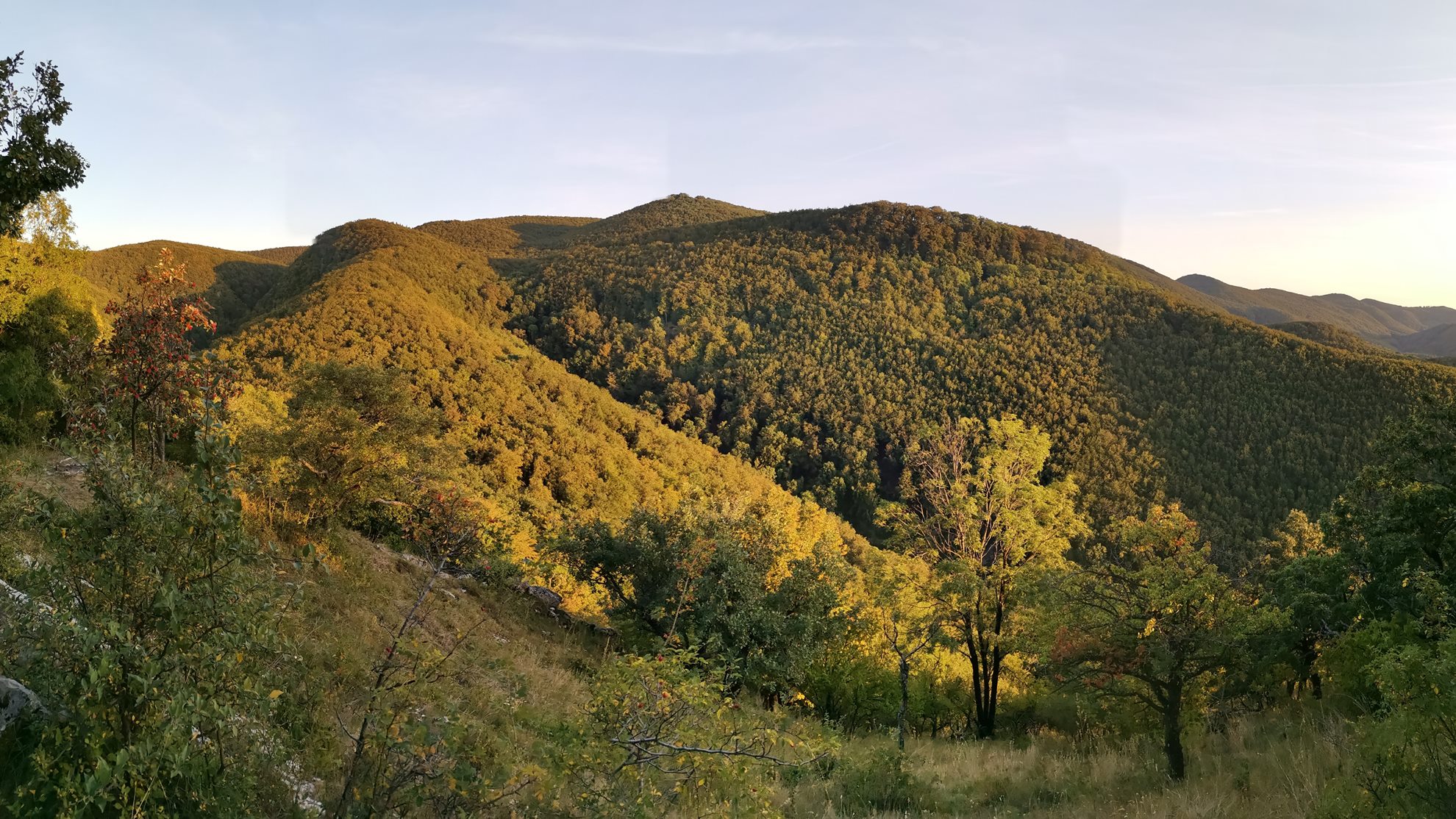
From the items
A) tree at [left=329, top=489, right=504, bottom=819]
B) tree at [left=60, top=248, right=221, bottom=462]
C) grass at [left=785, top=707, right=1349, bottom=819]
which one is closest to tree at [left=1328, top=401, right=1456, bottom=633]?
grass at [left=785, top=707, right=1349, bottom=819]

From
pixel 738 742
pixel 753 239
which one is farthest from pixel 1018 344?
pixel 738 742

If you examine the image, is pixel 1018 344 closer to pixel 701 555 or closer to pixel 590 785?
pixel 701 555

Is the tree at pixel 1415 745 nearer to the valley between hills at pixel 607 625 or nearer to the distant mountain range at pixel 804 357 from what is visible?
the valley between hills at pixel 607 625

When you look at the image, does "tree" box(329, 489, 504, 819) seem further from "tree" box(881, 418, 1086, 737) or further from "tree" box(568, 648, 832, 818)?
"tree" box(881, 418, 1086, 737)

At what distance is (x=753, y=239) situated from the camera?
514 feet

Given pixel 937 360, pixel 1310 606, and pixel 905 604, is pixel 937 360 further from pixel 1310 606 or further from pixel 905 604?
pixel 1310 606

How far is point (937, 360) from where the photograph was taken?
106 m

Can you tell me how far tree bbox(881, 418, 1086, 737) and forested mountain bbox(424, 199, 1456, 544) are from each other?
1996 inches

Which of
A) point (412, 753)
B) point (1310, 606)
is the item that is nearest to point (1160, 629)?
point (1310, 606)

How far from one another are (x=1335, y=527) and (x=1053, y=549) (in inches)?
211

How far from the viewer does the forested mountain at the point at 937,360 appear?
228 feet

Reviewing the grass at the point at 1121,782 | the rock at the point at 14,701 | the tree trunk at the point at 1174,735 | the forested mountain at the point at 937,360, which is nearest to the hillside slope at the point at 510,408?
the forested mountain at the point at 937,360

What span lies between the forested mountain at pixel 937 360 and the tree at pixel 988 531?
1996 inches

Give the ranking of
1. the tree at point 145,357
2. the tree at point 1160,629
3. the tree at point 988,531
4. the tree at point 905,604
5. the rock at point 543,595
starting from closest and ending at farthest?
the tree at point 145,357 < the tree at point 1160,629 < the tree at point 988,531 < the tree at point 905,604 < the rock at point 543,595
